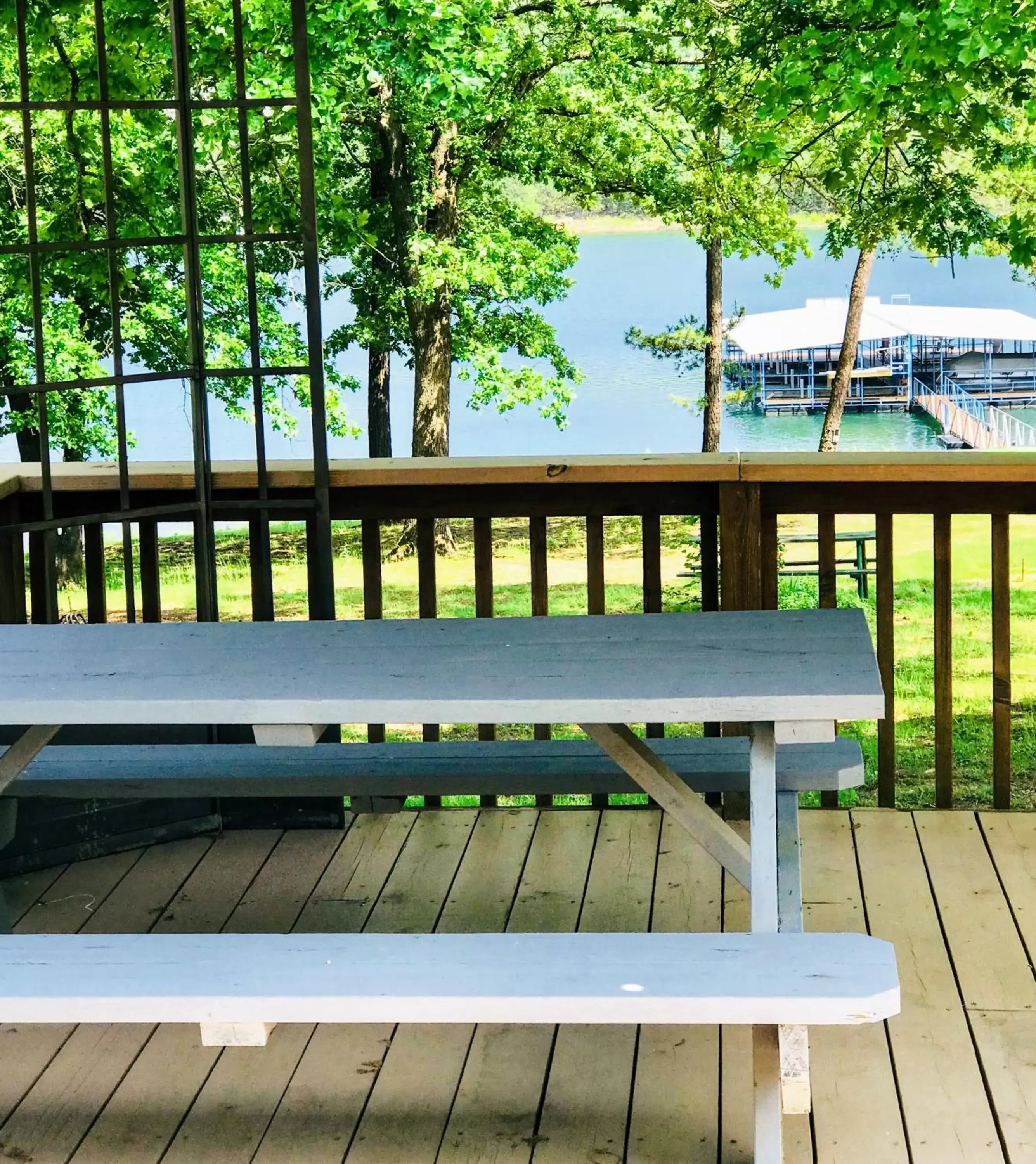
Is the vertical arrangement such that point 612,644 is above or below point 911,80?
below

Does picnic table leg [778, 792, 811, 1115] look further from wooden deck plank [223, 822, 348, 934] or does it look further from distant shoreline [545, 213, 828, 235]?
distant shoreline [545, 213, 828, 235]

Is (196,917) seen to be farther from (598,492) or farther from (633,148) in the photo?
(633,148)

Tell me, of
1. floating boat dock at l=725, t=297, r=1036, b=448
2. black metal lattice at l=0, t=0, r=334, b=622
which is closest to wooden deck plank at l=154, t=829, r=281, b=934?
black metal lattice at l=0, t=0, r=334, b=622

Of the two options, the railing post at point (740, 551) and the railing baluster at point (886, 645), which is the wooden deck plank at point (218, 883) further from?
the railing baluster at point (886, 645)

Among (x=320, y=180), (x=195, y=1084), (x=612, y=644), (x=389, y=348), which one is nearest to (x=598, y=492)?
(x=612, y=644)

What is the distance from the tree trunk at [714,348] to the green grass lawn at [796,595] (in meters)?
1.60

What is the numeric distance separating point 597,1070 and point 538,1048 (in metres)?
0.12

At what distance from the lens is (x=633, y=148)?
15062 mm

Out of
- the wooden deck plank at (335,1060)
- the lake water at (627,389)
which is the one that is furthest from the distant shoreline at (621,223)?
the wooden deck plank at (335,1060)

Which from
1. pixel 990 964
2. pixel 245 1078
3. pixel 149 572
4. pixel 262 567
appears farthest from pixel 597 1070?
pixel 149 572

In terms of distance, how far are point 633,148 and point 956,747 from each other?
820 centimetres

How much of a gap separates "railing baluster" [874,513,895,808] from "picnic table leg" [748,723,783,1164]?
1212 millimetres

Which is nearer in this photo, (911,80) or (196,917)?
(196,917)

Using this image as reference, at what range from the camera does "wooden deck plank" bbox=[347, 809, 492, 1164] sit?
2188mm
